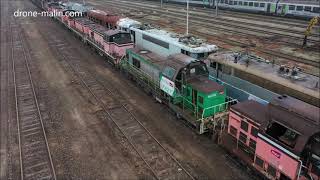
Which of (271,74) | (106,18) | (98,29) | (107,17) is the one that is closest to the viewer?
(271,74)

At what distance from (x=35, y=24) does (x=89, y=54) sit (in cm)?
2903

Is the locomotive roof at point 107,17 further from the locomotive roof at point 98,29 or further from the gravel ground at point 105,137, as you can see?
the gravel ground at point 105,137

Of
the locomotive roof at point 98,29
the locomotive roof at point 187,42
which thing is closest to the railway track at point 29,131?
the locomotive roof at point 98,29

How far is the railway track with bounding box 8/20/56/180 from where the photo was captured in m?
16.2

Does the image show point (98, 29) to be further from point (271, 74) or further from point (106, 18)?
point (271, 74)

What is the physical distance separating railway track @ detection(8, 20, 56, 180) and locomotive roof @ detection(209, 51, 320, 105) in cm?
1381

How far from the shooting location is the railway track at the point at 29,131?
16250mm

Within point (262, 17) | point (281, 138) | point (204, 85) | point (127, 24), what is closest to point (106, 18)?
point (127, 24)

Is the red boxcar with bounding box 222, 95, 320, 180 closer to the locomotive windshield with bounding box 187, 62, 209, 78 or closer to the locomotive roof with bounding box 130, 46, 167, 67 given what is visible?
the locomotive windshield with bounding box 187, 62, 209, 78

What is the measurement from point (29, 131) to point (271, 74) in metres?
17.1

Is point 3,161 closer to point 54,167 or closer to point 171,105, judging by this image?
point 54,167

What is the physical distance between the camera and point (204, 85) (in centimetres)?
1923

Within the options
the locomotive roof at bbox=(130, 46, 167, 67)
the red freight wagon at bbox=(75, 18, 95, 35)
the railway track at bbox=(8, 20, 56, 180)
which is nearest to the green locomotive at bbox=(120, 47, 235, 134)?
the locomotive roof at bbox=(130, 46, 167, 67)

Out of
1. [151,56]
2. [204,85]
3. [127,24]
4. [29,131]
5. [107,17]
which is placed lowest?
[29,131]
